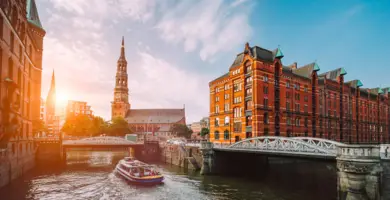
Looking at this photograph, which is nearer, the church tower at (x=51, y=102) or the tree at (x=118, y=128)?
the tree at (x=118, y=128)

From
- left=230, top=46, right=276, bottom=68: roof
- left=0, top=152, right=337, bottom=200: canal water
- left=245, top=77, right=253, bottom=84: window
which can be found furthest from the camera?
left=245, top=77, right=253, bottom=84: window

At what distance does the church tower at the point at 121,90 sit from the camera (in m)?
123

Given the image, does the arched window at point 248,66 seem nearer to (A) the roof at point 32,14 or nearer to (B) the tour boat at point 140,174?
(B) the tour boat at point 140,174

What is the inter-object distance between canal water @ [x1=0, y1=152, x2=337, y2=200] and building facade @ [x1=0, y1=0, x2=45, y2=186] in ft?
9.66

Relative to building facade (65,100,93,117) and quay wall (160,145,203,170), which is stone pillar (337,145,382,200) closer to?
quay wall (160,145,203,170)

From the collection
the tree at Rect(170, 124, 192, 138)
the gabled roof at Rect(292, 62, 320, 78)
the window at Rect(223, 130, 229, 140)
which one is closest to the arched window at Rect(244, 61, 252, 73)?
the window at Rect(223, 130, 229, 140)

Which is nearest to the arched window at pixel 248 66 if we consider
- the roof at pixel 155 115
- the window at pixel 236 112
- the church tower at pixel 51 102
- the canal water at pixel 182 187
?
the window at pixel 236 112

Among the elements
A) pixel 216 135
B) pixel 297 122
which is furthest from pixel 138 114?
pixel 297 122

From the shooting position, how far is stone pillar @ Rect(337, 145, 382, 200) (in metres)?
18.5

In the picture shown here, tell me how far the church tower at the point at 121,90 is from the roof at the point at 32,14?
6984 cm

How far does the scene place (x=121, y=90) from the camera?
126250 millimetres

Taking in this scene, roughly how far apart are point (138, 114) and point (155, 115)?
987 centimetres

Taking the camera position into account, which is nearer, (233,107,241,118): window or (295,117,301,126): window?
(233,107,241,118): window

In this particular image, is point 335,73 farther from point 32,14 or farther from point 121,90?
point 121,90
